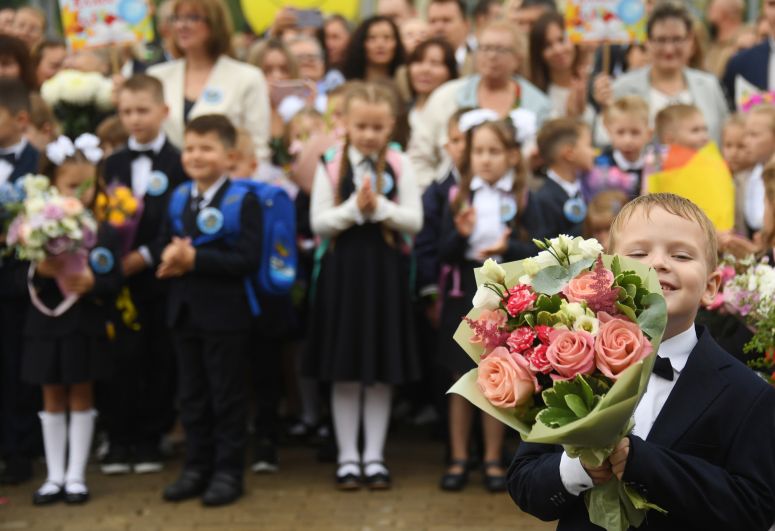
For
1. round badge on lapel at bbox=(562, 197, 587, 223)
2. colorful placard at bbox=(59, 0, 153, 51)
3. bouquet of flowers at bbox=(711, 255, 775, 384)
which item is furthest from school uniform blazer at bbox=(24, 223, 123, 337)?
bouquet of flowers at bbox=(711, 255, 775, 384)

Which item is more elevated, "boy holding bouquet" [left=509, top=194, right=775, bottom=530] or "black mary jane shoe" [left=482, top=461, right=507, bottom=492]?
"boy holding bouquet" [left=509, top=194, right=775, bottom=530]

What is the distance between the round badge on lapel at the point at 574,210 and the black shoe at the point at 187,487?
2.43 meters

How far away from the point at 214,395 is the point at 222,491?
1.62ft

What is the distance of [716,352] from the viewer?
3088 millimetres

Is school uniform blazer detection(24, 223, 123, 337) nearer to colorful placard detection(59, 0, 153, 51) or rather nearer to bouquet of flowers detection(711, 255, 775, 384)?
colorful placard detection(59, 0, 153, 51)

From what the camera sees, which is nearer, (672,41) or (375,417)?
(375,417)

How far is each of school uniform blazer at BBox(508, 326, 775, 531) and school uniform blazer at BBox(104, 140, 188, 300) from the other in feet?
14.5

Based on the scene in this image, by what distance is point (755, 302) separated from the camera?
14.5ft

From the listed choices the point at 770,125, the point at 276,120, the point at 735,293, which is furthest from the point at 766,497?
the point at 276,120

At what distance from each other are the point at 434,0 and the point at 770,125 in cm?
330

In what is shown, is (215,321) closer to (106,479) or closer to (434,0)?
(106,479)

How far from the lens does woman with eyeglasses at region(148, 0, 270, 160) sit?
7738mm

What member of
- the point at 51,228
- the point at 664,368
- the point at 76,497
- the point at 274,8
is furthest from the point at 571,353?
the point at 274,8

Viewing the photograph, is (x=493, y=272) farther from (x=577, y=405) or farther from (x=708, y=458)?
(x=708, y=458)
